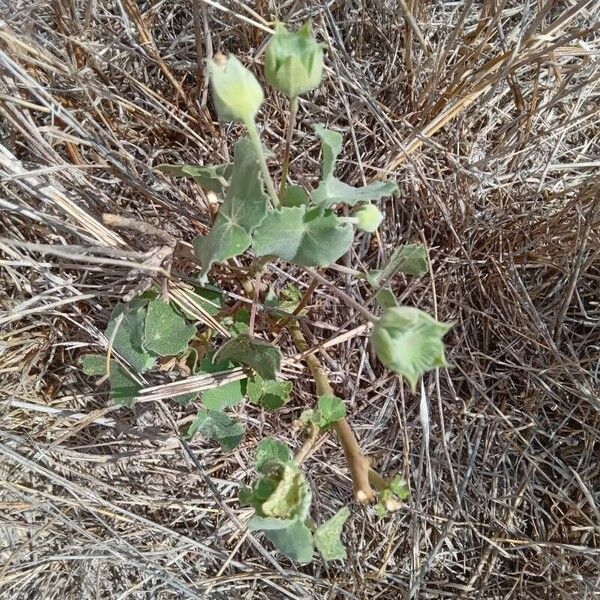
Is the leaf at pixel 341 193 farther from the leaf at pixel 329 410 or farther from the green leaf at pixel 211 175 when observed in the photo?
the leaf at pixel 329 410

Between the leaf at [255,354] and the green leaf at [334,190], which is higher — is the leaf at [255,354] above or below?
below

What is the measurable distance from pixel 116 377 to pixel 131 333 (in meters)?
0.11

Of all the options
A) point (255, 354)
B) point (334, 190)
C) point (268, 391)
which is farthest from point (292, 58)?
point (268, 391)

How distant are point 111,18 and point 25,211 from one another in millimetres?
437

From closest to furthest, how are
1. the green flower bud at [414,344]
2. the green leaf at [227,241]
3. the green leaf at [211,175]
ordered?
Answer: the green flower bud at [414,344] → the green leaf at [227,241] → the green leaf at [211,175]

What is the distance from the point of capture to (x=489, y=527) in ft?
3.76

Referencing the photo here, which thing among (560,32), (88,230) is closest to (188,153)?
(88,230)

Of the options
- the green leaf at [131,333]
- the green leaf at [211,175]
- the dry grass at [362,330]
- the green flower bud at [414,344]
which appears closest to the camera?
the green flower bud at [414,344]

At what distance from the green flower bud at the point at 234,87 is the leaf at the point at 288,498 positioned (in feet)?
1.25

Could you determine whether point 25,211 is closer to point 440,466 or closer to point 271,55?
point 271,55

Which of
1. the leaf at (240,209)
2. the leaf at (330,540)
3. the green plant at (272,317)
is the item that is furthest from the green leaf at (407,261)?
the leaf at (330,540)

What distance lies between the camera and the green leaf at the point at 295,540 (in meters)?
0.69

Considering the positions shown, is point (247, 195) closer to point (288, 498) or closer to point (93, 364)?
point (288, 498)

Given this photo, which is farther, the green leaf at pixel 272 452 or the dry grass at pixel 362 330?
the dry grass at pixel 362 330
